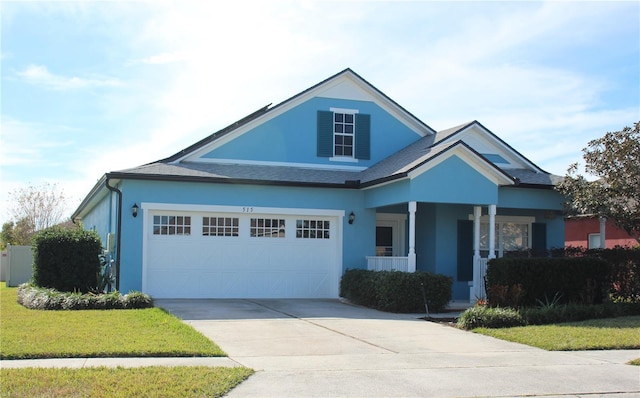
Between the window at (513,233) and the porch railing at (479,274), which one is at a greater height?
the window at (513,233)

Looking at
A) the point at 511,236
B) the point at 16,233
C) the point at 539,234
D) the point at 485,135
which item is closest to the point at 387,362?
the point at 511,236

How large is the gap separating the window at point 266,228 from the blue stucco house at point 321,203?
0.10 feet

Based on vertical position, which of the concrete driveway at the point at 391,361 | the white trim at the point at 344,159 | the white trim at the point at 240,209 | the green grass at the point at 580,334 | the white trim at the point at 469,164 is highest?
the white trim at the point at 344,159

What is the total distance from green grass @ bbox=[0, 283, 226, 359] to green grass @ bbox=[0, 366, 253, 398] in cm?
105

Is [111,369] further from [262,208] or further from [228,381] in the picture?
[262,208]

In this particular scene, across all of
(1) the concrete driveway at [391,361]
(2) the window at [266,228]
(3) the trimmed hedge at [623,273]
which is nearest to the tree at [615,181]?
(3) the trimmed hedge at [623,273]

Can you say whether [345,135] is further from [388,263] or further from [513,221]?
[513,221]

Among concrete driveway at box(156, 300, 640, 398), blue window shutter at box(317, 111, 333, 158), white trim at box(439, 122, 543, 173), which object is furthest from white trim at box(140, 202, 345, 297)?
white trim at box(439, 122, 543, 173)

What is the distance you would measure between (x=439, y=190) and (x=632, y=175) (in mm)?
4579

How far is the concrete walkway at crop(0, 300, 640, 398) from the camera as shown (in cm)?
788

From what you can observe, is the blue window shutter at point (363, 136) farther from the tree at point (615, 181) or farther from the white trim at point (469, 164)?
the tree at point (615, 181)

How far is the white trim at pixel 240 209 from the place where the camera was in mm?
17531

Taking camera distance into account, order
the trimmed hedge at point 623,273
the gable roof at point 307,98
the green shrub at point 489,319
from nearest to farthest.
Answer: the green shrub at point 489,319 → the trimmed hedge at point 623,273 → the gable roof at point 307,98

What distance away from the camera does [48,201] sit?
4484cm
